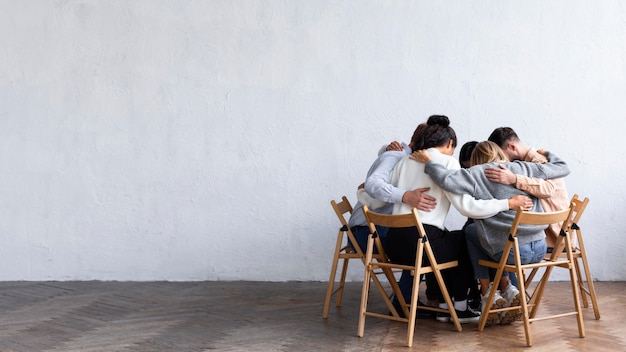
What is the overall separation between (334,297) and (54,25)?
3.38 m

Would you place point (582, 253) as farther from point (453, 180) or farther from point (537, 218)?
point (453, 180)

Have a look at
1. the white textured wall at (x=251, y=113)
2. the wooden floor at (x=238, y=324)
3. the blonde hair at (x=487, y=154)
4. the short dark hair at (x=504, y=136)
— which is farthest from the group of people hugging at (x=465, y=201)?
the white textured wall at (x=251, y=113)

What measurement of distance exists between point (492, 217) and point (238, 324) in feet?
5.40

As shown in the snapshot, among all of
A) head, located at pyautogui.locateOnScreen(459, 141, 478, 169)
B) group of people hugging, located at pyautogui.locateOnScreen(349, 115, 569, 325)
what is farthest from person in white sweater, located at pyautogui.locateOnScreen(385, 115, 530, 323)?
head, located at pyautogui.locateOnScreen(459, 141, 478, 169)

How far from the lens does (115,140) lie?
6.54 m

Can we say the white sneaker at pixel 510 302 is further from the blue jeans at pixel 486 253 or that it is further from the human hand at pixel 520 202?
the human hand at pixel 520 202

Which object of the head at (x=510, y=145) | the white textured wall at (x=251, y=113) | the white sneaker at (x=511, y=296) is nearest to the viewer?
the white sneaker at (x=511, y=296)

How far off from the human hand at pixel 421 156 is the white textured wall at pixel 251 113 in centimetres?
182

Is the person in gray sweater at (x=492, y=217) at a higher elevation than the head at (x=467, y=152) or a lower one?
lower

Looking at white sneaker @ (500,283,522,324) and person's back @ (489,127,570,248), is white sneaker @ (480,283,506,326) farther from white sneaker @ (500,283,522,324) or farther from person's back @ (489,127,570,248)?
person's back @ (489,127,570,248)

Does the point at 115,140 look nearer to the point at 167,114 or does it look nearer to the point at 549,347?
the point at 167,114

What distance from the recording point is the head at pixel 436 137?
448cm

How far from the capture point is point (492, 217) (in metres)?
4.26

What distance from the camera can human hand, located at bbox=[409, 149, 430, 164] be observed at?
439cm
